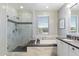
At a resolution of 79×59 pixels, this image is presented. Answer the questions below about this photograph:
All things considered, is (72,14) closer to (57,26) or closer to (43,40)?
(57,26)

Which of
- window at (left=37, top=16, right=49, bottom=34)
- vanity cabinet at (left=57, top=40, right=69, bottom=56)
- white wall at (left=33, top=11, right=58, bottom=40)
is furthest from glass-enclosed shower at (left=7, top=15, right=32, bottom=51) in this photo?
vanity cabinet at (left=57, top=40, right=69, bottom=56)

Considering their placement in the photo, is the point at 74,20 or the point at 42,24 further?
the point at 42,24

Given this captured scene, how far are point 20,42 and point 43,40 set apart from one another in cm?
79

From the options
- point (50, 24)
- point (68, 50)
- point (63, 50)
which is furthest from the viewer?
point (50, 24)

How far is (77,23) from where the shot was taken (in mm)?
3434

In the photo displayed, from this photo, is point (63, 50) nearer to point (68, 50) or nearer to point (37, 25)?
point (68, 50)

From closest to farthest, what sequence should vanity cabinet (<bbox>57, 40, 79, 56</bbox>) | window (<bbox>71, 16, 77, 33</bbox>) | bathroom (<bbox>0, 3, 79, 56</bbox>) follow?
vanity cabinet (<bbox>57, 40, 79, 56</bbox>) → window (<bbox>71, 16, 77, 33</bbox>) → bathroom (<bbox>0, 3, 79, 56</bbox>)

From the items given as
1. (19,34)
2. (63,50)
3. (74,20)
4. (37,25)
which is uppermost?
(74,20)

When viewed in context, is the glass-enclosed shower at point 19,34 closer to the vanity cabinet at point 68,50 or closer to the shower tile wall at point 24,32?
the shower tile wall at point 24,32

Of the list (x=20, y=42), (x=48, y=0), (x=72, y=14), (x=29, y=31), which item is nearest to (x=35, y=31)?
(x=29, y=31)

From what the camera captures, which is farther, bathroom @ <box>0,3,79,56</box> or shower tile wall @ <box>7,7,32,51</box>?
shower tile wall @ <box>7,7,32,51</box>

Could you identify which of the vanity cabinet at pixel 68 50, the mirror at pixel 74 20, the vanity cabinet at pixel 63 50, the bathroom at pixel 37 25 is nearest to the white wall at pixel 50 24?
the bathroom at pixel 37 25

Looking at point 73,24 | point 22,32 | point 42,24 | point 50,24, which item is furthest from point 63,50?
point 22,32

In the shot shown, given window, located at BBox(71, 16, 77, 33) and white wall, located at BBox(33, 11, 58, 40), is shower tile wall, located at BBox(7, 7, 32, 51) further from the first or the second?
window, located at BBox(71, 16, 77, 33)
